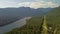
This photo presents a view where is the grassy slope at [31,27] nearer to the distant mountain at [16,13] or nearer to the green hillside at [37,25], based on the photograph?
the green hillside at [37,25]

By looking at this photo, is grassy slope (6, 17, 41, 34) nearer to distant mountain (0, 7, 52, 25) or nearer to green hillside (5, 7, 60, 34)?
green hillside (5, 7, 60, 34)

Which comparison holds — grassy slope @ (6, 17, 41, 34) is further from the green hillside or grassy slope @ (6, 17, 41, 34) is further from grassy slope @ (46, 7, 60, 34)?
grassy slope @ (46, 7, 60, 34)

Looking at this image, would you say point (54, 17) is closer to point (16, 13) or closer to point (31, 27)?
point (31, 27)

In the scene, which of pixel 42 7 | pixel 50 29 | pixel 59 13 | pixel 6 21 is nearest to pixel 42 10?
pixel 42 7

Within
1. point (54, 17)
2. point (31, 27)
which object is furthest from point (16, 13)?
point (54, 17)

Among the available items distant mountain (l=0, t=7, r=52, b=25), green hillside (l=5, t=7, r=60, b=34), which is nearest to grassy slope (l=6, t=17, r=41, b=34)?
green hillside (l=5, t=7, r=60, b=34)

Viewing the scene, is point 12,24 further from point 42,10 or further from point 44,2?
point 44,2

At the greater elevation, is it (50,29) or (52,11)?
(52,11)

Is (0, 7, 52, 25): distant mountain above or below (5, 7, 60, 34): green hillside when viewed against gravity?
above
